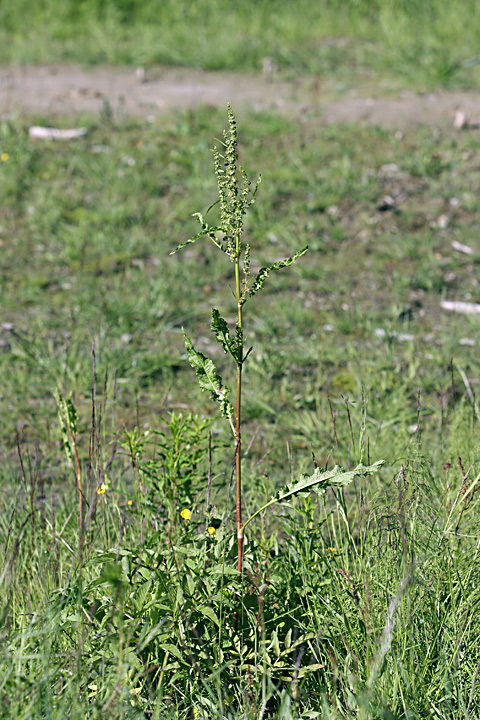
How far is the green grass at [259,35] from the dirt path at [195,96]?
22 cm

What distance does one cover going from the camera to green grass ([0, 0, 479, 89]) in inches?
298

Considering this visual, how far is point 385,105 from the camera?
6754 millimetres

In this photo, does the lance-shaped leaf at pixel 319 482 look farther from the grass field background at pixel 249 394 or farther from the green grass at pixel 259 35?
the green grass at pixel 259 35

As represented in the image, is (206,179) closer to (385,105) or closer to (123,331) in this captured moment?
(123,331)

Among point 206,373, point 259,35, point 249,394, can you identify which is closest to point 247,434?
point 249,394

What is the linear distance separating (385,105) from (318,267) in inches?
108

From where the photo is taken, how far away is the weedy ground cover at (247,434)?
6.15 feet

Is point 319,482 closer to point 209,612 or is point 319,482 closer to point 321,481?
point 321,481

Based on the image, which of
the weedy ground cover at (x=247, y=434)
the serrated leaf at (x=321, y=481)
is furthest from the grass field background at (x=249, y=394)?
the serrated leaf at (x=321, y=481)

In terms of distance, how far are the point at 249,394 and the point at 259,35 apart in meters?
5.94

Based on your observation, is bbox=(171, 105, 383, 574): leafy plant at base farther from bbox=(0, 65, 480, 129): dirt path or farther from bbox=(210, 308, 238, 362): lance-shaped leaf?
bbox=(0, 65, 480, 129): dirt path

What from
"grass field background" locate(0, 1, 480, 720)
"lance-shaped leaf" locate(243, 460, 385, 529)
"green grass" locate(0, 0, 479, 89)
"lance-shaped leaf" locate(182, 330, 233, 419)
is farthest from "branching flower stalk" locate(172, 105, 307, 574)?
"green grass" locate(0, 0, 479, 89)

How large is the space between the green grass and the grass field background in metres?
0.04

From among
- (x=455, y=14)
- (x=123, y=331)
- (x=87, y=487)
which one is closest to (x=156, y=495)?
(x=87, y=487)
